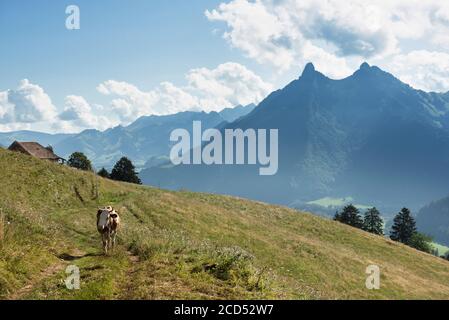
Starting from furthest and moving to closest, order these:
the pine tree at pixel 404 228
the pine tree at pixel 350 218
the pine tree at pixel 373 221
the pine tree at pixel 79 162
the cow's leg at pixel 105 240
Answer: the pine tree at pixel 373 221
the pine tree at pixel 404 228
the pine tree at pixel 350 218
the pine tree at pixel 79 162
the cow's leg at pixel 105 240

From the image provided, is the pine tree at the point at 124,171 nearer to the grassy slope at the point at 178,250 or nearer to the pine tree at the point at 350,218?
the grassy slope at the point at 178,250

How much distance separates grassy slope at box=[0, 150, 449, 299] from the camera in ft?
53.9

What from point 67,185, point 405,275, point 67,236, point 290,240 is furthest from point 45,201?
point 405,275

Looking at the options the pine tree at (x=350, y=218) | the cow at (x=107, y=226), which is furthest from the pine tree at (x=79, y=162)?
the cow at (x=107, y=226)

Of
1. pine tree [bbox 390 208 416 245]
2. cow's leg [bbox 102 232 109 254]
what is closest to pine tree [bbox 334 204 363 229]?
pine tree [bbox 390 208 416 245]

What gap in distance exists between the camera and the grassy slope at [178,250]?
16.4 m

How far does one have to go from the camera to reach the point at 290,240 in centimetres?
5816
